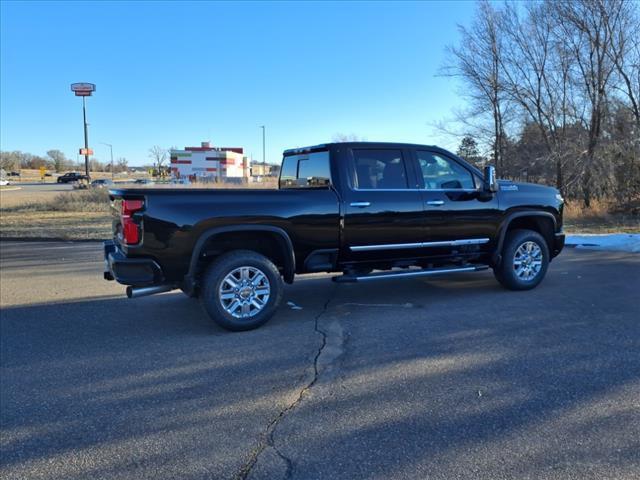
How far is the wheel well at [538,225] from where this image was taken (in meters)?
7.16

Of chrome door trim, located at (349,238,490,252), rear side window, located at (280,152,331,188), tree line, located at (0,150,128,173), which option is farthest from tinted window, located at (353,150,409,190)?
tree line, located at (0,150,128,173)

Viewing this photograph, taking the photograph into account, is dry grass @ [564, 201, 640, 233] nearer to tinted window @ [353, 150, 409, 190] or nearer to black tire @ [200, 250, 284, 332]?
tinted window @ [353, 150, 409, 190]

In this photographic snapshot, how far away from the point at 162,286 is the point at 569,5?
2182cm

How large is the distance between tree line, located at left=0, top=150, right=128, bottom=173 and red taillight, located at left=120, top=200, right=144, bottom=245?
132934 millimetres

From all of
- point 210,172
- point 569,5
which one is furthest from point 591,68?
point 210,172

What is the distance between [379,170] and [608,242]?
8024 millimetres

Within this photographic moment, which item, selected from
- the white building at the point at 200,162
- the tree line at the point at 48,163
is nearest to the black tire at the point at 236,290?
Answer: the white building at the point at 200,162

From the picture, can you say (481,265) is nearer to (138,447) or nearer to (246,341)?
(246,341)

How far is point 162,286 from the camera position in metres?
5.24

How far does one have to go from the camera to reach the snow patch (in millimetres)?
11078

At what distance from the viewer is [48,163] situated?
5635 inches

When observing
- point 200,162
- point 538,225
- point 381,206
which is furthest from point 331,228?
point 200,162

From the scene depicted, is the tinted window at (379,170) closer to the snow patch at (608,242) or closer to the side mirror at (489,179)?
the side mirror at (489,179)

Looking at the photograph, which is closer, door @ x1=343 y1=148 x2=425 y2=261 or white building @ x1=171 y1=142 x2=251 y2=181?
door @ x1=343 y1=148 x2=425 y2=261
